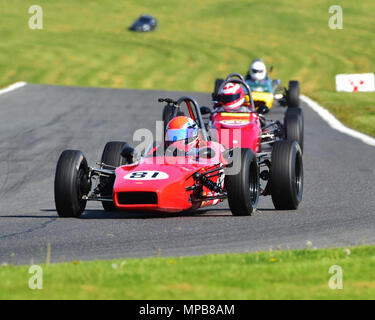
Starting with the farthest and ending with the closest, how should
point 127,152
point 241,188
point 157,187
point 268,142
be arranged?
point 268,142, point 127,152, point 241,188, point 157,187

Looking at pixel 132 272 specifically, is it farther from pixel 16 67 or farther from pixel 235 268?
pixel 16 67

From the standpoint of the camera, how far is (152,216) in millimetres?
10461

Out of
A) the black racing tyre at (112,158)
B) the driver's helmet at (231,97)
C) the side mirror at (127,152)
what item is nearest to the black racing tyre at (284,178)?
the side mirror at (127,152)

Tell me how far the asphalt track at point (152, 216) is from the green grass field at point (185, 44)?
1074 cm

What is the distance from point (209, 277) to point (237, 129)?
8754 mm

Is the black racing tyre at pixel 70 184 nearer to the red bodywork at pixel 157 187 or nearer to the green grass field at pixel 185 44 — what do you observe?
the red bodywork at pixel 157 187

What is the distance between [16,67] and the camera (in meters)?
50.5

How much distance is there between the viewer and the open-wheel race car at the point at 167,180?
9.78 meters

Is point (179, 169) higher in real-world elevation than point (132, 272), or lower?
higher

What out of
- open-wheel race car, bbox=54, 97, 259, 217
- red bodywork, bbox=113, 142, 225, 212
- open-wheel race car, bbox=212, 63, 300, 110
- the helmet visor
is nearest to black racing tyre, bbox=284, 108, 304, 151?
the helmet visor

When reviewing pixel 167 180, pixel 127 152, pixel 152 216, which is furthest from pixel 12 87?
pixel 167 180

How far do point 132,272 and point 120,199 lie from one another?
3.19 metres

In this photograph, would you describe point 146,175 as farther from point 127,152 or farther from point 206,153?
point 206,153
